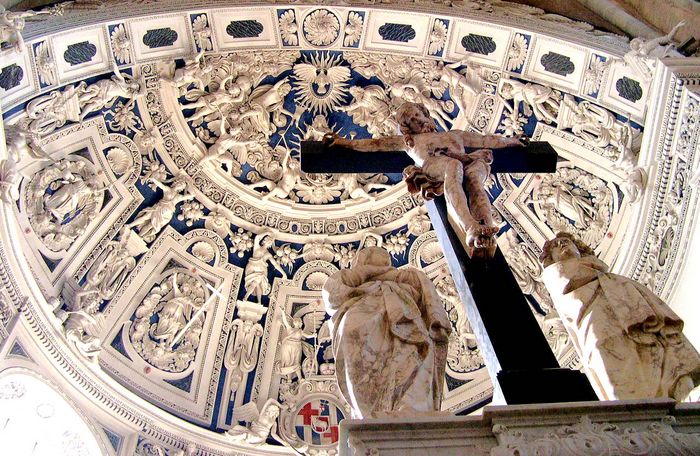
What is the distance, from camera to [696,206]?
29.3ft

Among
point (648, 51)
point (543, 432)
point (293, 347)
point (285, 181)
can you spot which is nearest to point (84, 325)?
point (293, 347)

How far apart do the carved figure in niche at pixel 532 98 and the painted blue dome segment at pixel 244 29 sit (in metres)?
3.96

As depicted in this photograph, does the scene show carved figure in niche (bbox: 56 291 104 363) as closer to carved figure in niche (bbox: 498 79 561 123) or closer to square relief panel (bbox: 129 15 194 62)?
square relief panel (bbox: 129 15 194 62)

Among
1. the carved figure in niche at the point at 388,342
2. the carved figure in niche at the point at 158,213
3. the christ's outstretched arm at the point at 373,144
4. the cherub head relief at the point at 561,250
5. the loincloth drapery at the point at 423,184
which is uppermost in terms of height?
the carved figure in niche at the point at 158,213

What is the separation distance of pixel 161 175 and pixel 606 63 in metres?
7.20

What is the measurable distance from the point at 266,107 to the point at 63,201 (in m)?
3.83

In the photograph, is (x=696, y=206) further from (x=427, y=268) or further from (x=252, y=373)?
(x=252, y=373)

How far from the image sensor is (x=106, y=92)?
36.1 feet

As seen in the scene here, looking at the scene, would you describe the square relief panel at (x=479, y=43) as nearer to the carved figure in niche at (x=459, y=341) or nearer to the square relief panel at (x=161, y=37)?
the carved figure in niche at (x=459, y=341)

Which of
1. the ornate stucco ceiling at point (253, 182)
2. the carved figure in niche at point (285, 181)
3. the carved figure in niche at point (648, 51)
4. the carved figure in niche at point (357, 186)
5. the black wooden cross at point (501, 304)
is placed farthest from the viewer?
the carved figure in niche at point (357, 186)

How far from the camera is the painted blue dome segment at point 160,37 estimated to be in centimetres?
1112

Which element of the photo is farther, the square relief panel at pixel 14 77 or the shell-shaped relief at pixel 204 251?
the shell-shaped relief at pixel 204 251

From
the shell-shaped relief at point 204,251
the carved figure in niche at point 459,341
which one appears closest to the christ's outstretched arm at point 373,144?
the carved figure in niche at point 459,341

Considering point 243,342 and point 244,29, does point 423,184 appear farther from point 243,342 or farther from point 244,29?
point 243,342
